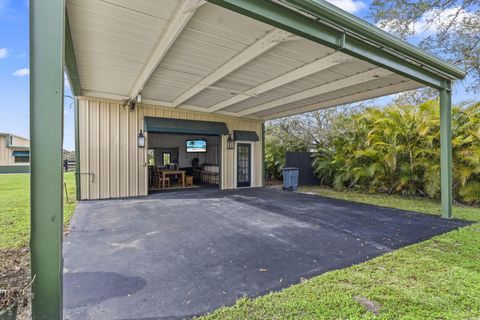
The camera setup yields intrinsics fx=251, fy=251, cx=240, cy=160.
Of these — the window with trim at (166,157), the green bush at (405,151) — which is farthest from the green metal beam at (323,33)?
the window with trim at (166,157)

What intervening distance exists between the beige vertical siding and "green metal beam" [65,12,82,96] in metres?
0.85

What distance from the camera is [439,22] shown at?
26.6 ft

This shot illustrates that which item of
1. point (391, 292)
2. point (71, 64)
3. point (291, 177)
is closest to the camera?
point (391, 292)

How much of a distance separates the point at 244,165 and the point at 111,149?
5.21 metres

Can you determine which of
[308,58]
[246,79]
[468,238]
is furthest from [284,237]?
[246,79]

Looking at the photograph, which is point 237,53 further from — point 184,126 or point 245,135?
point 245,135

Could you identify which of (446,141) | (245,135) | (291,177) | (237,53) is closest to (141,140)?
→ (245,135)

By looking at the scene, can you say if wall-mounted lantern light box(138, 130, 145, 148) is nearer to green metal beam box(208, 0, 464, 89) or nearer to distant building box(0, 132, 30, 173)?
green metal beam box(208, 0, 464, 89)

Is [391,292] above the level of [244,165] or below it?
below

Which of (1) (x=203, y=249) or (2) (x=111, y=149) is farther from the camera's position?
(2) (x=111, y=149)

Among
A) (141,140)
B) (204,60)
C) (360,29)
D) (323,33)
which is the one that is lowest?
(141,140)

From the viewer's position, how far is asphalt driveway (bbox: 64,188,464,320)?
2.33 m

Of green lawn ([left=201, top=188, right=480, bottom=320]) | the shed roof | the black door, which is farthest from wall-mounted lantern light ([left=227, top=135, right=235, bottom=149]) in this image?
green lawn ([left=201, top=188, right=480, bottom=320])

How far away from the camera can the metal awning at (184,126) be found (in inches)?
331
